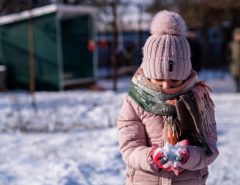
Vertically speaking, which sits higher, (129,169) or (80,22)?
(80,22)

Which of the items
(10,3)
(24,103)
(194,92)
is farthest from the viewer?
(10,3)

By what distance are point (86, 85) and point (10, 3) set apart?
11.6ft

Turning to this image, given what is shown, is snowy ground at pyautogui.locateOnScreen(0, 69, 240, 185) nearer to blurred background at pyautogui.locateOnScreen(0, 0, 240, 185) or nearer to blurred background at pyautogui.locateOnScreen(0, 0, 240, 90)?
blurred background at pyautogui.locateOnScreen(0, 0, 240, 185)

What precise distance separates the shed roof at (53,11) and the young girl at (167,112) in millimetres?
7743

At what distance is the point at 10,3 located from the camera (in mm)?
9094

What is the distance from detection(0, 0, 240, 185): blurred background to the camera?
3.45 metres

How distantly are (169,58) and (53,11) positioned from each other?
808 centimetres

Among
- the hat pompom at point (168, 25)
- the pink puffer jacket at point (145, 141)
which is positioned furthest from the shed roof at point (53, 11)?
the pink puffer jacket at point (145, 141)

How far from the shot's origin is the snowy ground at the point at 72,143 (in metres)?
3.26

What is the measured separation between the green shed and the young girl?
756 centimetres

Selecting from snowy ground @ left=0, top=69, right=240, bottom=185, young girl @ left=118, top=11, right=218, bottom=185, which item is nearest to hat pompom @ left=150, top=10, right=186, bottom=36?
young girl @ left=118, top=11, right=218, bottom=185

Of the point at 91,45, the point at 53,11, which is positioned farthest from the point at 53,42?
the point at 91,45

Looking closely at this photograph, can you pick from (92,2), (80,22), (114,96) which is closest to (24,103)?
(114,96)

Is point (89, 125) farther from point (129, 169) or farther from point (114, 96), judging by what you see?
point (129, 169)
